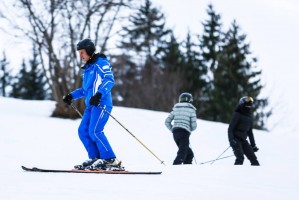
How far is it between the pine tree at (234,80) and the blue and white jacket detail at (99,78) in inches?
1281

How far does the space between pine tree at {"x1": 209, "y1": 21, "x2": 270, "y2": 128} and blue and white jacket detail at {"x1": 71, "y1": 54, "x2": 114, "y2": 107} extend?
107ft

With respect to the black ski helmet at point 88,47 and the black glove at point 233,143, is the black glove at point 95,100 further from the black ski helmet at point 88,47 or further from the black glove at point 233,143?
the black glove at point 233,143

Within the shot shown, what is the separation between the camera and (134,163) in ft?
33.8

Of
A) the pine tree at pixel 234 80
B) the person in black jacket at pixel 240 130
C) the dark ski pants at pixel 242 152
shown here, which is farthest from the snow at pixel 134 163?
the pine tree at pixel 234 80

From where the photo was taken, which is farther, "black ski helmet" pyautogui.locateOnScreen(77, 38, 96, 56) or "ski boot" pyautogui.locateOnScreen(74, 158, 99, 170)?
"black ski helmet" pyautogui.locateOnScreen(77, 38, 96, 56)

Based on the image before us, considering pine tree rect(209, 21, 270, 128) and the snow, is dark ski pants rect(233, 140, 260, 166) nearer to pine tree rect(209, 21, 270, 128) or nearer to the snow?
the snow

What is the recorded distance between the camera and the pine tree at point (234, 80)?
1560 inches

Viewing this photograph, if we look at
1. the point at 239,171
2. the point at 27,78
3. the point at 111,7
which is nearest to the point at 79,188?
the point at 239,171

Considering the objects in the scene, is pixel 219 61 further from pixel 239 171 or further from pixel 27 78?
pixel 239 171

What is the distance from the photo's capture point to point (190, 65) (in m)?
44.9

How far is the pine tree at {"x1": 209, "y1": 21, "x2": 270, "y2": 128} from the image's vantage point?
3962 cm

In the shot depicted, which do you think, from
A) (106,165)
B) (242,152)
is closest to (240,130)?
(242,152)

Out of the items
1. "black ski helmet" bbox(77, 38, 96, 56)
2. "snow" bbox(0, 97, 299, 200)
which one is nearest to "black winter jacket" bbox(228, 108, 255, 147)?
"snow" bbox(0, 97, 299, 200)

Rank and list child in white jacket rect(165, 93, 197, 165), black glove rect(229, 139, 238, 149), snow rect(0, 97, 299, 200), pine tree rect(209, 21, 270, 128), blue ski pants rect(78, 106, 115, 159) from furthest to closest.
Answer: pine tree rect(209, 21, 270, 128) → black glove rect(229, 139, 238, 149) → child in white jacket rect(165, 93, 197, 165) → blue ski pants rect(78, 106, 115, 159) → snow rect(0, 97, 299, 200)
